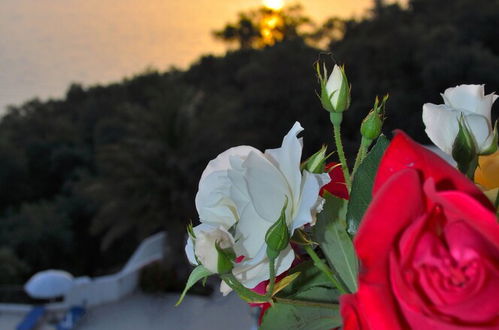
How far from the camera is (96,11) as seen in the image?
39.7 ft

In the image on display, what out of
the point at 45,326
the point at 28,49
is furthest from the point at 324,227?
the point at 28,49

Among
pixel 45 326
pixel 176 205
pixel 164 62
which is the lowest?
pixel 45 326

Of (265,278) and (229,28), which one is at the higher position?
(265,278)

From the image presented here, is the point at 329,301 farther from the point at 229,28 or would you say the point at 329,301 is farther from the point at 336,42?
the point at 229,28

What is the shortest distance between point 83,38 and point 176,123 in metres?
5.55

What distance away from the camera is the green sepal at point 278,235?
12.7 inches

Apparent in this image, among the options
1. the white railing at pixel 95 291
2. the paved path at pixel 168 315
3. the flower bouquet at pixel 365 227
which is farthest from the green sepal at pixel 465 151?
the white railing at pixel 95 291

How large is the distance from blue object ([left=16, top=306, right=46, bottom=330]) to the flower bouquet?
6222 mm

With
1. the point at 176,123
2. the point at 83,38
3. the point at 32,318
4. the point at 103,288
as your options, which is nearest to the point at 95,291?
the point at 103,288

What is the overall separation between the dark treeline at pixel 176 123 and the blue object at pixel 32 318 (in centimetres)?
104

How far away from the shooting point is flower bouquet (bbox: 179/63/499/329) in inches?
9.9

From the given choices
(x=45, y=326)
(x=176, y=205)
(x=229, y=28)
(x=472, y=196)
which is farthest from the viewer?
(x=229, y=28)

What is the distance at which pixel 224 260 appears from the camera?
1.08 ft

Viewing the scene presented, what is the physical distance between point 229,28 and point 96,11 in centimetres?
472
